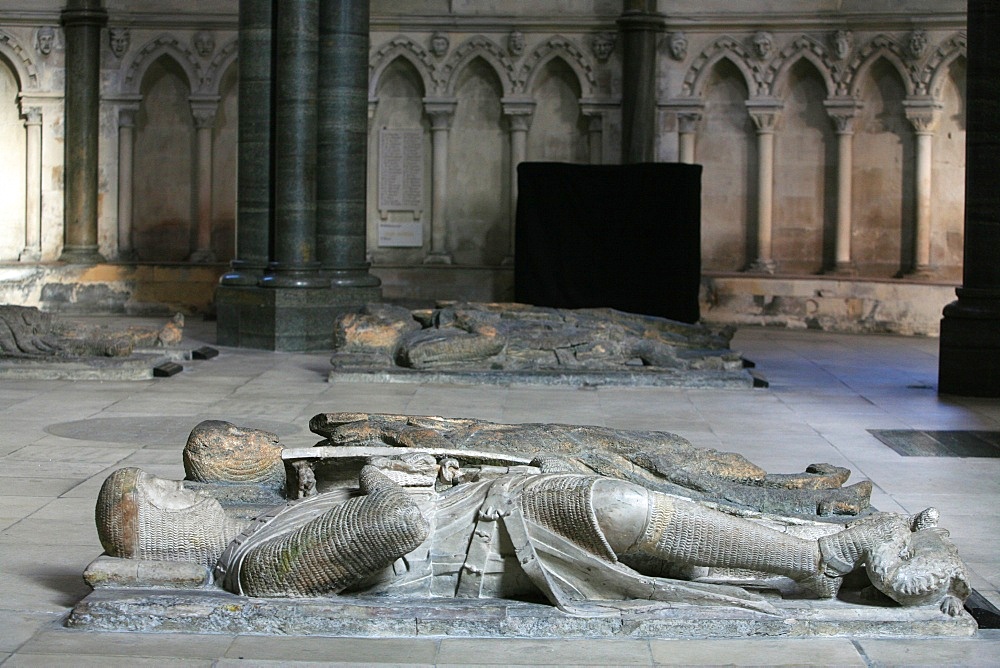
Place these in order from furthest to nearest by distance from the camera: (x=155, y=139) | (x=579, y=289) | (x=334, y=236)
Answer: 1. (x=155, y=139)
2. (x=579, y=289)
3. (x=334, y=236)

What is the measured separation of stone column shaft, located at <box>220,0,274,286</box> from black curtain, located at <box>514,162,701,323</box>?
3389mm

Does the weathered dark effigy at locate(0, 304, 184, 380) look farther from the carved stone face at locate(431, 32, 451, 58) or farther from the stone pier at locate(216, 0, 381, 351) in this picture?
the carved stone face at locate(431, 32, 451, 58)

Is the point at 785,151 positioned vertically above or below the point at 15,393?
above

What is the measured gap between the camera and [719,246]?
59.3 ft

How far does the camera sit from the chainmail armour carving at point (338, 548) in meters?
4.41

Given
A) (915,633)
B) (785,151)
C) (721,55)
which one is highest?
(721,55)

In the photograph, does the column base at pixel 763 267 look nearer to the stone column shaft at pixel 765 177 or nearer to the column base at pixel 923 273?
the stone column shaft at pixel 765 177

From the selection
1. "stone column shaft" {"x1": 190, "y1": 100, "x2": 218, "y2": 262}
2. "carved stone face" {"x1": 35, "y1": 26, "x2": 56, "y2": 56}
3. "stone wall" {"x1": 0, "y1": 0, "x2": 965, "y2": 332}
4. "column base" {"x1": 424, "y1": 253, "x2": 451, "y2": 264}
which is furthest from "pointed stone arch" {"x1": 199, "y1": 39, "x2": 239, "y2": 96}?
"column base" {"x1": 424, "y1": 253, "x2": 451, "y2": 264}

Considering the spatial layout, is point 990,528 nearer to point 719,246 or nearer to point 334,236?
point 334,236

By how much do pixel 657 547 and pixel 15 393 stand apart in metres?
6.95

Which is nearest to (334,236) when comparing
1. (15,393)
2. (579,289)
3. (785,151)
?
(579,289)

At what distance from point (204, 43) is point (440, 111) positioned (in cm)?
318

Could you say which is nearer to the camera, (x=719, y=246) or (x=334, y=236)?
(x=334, y=236)

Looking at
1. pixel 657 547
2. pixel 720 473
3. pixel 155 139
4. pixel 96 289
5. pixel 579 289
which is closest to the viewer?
pixel 657 547
